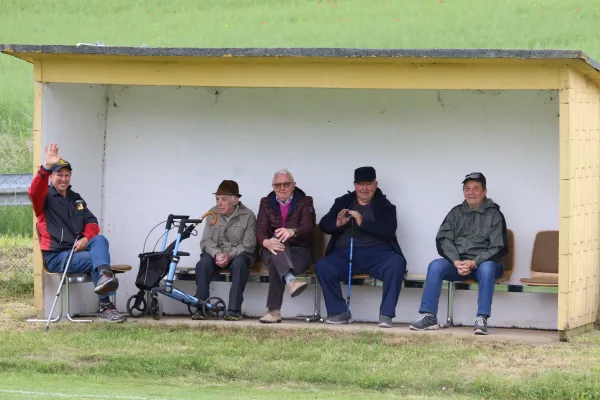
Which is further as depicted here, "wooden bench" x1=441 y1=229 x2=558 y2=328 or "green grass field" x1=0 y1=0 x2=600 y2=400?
"wooden bench" x1=441 y1=229 x2=558 y2=328

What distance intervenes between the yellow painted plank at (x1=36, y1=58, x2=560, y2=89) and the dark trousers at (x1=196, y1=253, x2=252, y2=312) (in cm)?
143

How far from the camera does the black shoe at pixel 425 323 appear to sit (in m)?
9.75

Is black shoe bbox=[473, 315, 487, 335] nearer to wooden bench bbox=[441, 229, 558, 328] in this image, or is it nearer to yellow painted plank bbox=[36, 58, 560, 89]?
wooden bench bbox=[441, 229, 558, 328]

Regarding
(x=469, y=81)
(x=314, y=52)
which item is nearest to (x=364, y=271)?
(x=469, y=81)

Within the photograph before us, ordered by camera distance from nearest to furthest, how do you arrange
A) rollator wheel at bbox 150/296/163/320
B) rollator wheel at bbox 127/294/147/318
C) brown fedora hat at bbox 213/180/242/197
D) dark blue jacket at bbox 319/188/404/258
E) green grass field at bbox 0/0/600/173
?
dark blue jacket at bbox 319/188/404/258 → rollator wheel at bbox 150/296/163/320 → rollator wheel at bbox 127/294/147/318 → brown fedora hat at bbox 213/180/242/197 → green grass field at bbox 0/0/600/173

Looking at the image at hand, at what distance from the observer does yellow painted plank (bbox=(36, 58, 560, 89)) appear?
9.12 meters

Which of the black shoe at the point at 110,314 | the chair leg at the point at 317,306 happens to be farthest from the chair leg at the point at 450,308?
the black shoe at the point at 110,314

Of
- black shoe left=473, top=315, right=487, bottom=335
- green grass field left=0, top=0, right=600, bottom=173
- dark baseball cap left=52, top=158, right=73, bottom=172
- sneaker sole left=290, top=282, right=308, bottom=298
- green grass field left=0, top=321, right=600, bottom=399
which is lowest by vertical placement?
green grass field left=0, top=321, right=600, bottom=399

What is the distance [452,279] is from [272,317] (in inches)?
54.9

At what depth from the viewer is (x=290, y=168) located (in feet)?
35.2

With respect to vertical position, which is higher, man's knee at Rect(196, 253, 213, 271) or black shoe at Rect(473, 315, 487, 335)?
man's knee at Rect(196, 253, 213, 271)

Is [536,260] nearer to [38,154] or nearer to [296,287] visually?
[296,287]

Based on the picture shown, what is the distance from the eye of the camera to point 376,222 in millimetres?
10094

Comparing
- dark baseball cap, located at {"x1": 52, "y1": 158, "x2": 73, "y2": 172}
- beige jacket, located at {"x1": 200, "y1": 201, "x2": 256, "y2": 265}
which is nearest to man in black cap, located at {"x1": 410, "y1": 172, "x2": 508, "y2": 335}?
beige jacket, located at {"x1": 200, "y1": 201, "x2": 256, "y2": 265}
